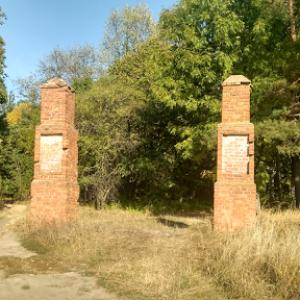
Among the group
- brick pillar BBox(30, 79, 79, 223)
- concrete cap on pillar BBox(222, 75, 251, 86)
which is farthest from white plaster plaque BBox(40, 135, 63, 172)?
concrete cap on pillar BBox(222, 75, 251, 86)

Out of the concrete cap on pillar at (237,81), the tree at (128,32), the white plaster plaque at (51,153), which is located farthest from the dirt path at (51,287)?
the tree at (128,32)

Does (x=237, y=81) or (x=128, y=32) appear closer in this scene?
(x=237, y=81)

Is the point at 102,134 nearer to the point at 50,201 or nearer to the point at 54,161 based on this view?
the point at 54,161

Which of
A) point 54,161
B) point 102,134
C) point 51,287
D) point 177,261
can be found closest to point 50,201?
point 54,161

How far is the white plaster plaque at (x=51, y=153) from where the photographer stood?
12945mm

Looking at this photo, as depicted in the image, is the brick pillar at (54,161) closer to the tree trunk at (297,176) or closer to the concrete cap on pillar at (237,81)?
the concrete cap on pillar at (237,81)

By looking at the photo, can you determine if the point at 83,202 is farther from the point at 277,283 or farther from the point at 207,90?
the point at 277,283

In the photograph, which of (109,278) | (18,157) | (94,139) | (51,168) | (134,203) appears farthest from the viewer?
(18,157)

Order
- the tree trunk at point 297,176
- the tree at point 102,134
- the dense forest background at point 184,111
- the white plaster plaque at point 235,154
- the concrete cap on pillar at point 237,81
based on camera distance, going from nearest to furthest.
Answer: the white plaster plaque at point 235,154 < the concrete cap on pillar at point 237,81 < the dense forest background at point 184,111 < the tree trunk at point 297,176 < the tree at point 102,134

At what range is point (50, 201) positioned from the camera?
41.7ft

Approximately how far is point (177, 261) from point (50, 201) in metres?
5.13

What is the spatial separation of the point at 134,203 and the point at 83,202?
2806mm

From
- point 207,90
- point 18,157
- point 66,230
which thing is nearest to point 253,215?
point 66,230

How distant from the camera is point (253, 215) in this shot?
A: 1171 cm
